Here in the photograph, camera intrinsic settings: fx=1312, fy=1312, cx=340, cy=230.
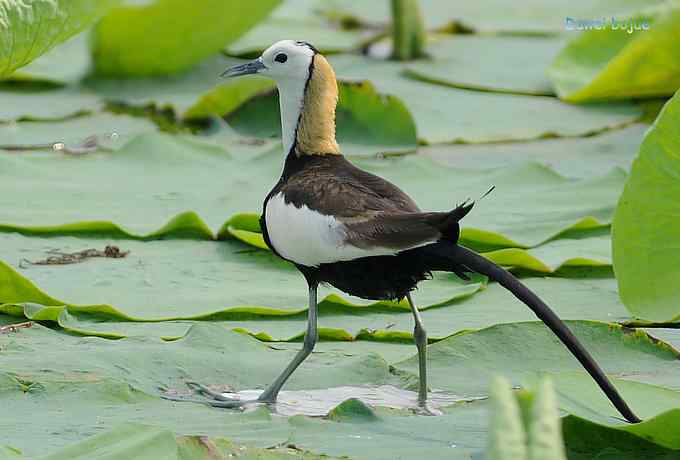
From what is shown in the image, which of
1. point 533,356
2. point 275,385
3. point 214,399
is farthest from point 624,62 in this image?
point 214,399

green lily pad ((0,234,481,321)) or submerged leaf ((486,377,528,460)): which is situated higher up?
submerged leaf ((486,377,528,460))

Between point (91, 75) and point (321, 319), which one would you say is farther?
point (91, 75)

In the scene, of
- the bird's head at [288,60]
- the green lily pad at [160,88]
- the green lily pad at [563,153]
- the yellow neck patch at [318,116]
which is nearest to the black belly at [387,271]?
the yellow neck patch at [318,116]

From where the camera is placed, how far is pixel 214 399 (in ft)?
7.75

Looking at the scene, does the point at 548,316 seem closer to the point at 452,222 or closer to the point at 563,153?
the point at 452,222

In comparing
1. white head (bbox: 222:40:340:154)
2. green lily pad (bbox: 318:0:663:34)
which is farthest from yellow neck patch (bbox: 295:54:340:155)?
green lily pad (bbox: 318:0:663:34)

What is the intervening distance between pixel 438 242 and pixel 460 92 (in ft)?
9.45

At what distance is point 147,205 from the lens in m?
3.63

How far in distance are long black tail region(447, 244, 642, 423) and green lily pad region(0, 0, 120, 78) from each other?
1056mm

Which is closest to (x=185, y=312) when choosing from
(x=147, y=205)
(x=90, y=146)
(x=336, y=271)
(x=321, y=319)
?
(x=321, y=319)

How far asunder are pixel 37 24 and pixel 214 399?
2.99 ft

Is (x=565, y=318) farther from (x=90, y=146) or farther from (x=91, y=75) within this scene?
(x=91, y=75)

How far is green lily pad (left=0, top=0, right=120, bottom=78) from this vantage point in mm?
2664

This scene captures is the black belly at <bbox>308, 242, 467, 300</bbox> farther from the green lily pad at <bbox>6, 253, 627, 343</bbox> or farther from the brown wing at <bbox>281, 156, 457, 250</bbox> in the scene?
the green lily pad at <bbox>6, 253, 627, 343</bbox>
